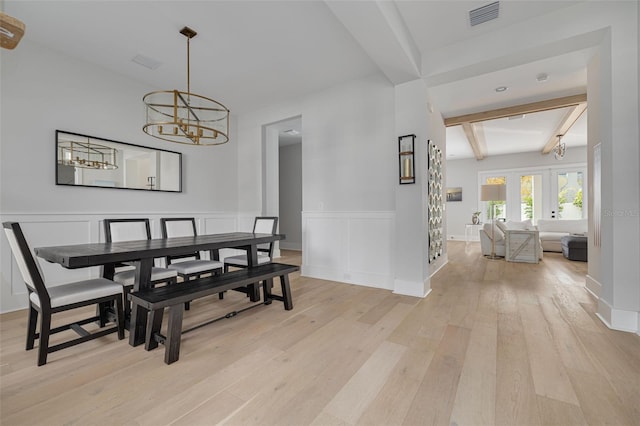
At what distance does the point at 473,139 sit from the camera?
6.46 m

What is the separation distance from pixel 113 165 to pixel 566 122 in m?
7.79

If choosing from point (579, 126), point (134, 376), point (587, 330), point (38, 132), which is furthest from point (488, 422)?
point (579, 126)

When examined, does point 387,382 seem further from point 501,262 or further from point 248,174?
point 501,262

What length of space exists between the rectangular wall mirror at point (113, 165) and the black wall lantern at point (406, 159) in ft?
11.6

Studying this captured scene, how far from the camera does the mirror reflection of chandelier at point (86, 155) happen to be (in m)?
3.28

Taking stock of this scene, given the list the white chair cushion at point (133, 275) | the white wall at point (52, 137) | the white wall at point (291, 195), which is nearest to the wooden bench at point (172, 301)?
the white chair cushion at point (133, 275)

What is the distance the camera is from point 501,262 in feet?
17.5

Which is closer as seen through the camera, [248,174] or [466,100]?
[466,100]

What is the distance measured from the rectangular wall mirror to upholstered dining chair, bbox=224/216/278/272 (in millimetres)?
1779

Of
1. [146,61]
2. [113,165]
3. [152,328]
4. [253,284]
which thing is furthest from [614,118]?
[113,165]

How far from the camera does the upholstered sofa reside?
6.32 m

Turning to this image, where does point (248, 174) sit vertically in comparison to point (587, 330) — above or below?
above

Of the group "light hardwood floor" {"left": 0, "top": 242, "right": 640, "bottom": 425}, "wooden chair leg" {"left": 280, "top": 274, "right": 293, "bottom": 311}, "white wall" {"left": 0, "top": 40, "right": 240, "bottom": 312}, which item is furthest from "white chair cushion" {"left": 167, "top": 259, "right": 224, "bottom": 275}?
"white wall" {"left": 0, "top": 40, "right": 240, "bottom": 312}

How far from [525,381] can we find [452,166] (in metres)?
8.79
